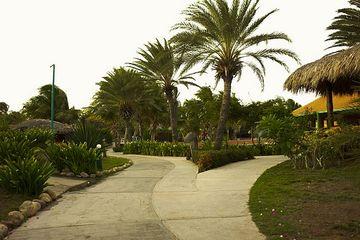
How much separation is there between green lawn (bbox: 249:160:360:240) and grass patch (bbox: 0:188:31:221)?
4746 millimetres

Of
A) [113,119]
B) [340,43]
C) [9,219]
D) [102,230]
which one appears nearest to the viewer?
[102,230]

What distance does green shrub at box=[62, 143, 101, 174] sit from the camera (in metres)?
14.7

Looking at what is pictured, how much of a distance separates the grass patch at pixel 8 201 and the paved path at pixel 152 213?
22.2 inches

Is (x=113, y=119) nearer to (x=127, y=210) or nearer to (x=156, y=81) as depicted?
(x=156, y=81)

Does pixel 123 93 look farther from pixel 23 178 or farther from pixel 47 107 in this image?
pixel 23 178

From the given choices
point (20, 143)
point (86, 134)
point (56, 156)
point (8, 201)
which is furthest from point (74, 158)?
point (8, 201)

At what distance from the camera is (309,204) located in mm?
8125

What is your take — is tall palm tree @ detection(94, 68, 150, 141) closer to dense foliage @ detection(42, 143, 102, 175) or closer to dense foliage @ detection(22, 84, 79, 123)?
dense foliage @ detection(22, 84, 79, 123)

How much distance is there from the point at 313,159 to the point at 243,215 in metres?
6.34

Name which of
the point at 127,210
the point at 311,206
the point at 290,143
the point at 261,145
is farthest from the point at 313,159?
the point at 261,145

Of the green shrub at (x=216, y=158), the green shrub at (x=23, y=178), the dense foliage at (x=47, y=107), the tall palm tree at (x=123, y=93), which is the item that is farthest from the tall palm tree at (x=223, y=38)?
the dense foliage at (x=47, y=107)

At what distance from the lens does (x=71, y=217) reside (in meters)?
8.25

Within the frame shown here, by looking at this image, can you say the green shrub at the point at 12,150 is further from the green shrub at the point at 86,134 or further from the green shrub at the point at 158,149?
the green shrub at the point at 158,149

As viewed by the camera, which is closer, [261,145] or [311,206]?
[311,206]
